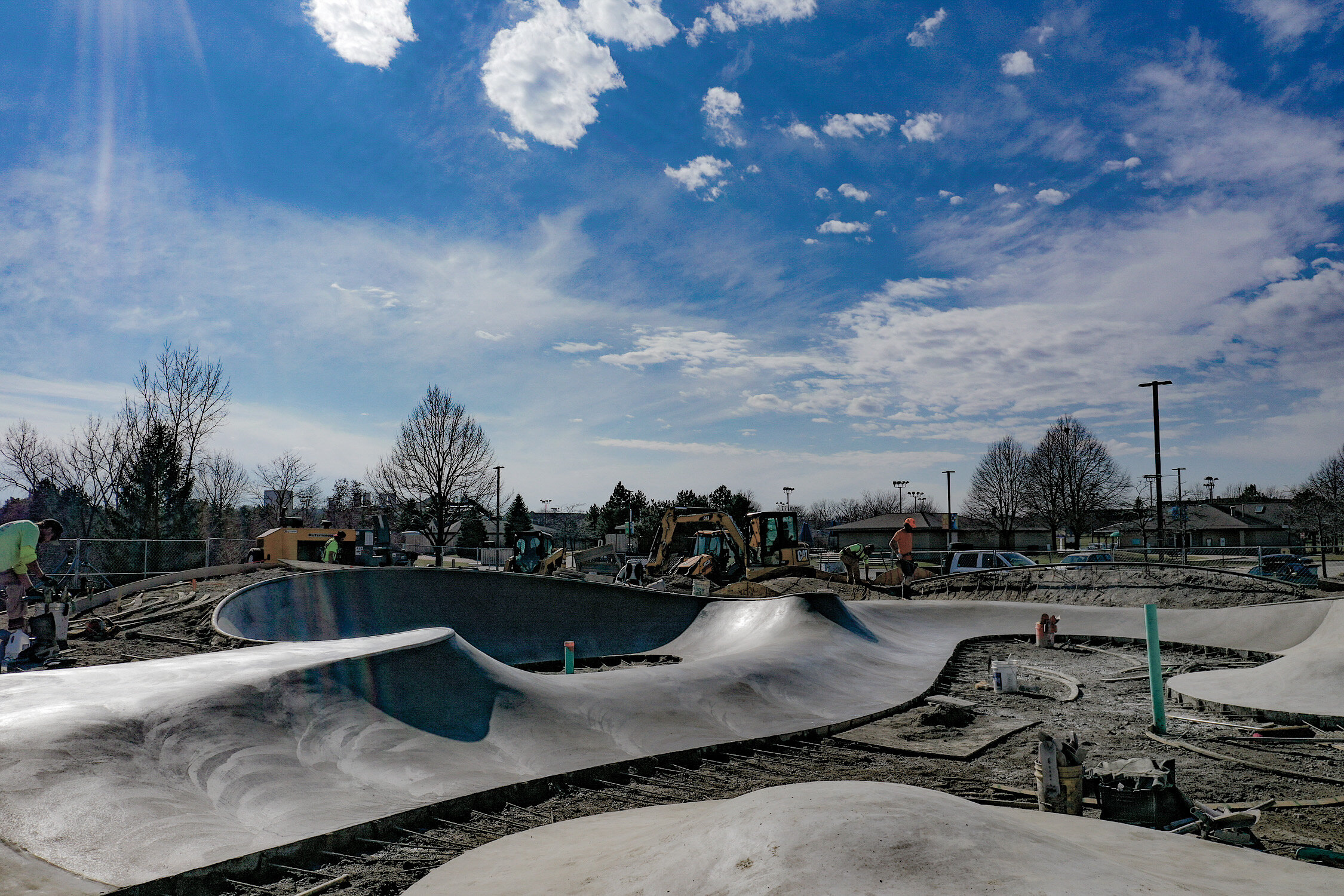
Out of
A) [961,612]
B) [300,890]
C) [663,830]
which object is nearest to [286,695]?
[300,890]

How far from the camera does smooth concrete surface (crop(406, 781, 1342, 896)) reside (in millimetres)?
2650

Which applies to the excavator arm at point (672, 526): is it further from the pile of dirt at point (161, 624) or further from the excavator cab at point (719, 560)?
the pile of dirt at point (161, 624)

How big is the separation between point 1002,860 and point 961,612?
588 inches

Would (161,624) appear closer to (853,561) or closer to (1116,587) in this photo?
(853,561)

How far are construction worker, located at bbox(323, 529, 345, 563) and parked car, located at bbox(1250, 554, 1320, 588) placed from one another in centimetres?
2637

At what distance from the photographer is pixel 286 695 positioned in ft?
17.8

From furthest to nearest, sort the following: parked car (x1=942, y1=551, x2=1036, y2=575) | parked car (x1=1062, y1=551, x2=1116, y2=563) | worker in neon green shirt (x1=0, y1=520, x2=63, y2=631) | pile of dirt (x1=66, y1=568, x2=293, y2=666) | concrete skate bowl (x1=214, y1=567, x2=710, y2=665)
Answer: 1. parked car (x1=1062, y1=551, x2=1116, y2=563)
2. parked car (x1=942, y1=551, x2=1036, y2=575)
3. concrete skate bowl (x1=214, y1=567, x2=710, y2=665)
4. pile of dirt (x1=66, y1=568, x2=293, y2=666)
5. worker in neon green shirt (x1=0, y1=520, x2=63, y2=631)

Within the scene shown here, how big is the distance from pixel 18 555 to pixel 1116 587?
837 inches

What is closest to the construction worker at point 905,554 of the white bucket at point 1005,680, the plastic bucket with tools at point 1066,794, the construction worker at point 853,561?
the construction worker at point 853,561

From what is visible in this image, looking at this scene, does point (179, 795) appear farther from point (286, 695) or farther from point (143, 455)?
point (143, 455)

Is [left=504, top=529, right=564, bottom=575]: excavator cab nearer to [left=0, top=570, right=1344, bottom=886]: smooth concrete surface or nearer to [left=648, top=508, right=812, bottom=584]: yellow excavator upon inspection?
[left=648, top=508, right=812, bottom=584]: yellow excavator

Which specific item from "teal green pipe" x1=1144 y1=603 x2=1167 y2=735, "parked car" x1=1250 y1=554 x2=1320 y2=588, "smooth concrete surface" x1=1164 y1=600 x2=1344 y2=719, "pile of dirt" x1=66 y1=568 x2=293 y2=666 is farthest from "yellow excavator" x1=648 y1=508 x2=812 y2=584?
"teal green pipe" x1=1144 y1=603 x2=1167 y2=735

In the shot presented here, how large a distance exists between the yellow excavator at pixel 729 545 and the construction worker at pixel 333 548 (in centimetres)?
990

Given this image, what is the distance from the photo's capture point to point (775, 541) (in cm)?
2227
